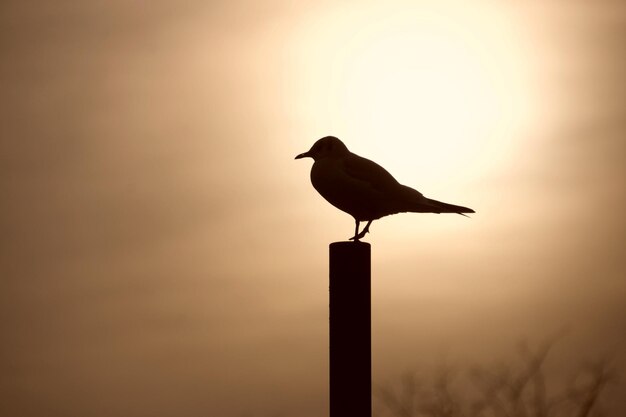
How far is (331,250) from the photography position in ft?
20.5

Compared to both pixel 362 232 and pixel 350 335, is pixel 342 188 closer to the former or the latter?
pixel 362 232

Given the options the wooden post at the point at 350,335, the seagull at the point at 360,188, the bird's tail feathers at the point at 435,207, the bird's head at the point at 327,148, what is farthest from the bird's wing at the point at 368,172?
the wooden post at the point at 350,335

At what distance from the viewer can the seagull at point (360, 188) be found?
27.6 feet

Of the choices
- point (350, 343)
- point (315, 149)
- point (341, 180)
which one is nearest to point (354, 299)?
point (350, 343)

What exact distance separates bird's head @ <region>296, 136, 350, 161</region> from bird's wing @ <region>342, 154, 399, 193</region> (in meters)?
0.18

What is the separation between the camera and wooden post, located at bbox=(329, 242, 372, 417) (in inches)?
228

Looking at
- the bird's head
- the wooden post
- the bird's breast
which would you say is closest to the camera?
the wooden post

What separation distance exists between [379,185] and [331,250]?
96.0 inches

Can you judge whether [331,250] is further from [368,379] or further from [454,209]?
[454,209]

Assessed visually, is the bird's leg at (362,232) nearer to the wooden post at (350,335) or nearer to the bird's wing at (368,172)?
the bird's wing at (368,172)

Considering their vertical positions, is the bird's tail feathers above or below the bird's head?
below

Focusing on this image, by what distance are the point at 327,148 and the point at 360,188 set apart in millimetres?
731

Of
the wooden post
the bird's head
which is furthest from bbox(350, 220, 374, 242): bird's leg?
the wooden post

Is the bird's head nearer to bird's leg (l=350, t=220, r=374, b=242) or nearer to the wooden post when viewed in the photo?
bird's leg (l=350, t=220, r=374, b=242)
